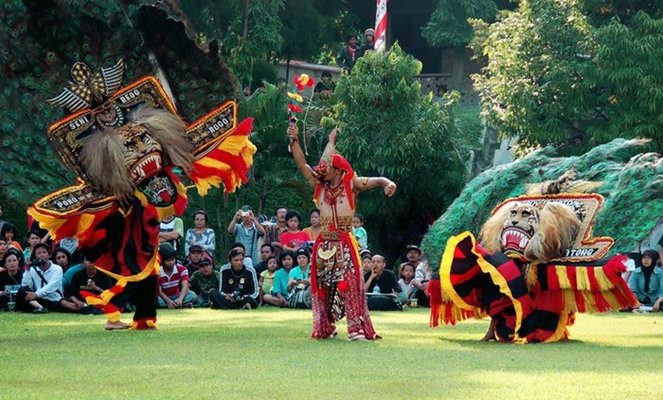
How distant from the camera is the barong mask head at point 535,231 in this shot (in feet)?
40.8

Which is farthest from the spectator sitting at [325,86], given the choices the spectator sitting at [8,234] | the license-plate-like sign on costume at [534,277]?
the license-plate-like sign on costume at [534,277]

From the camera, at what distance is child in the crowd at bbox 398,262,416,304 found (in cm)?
1862

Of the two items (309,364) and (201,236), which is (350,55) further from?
(309,364)

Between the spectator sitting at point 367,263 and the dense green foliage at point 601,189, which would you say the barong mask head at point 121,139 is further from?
the dense green foliage at point 601,189

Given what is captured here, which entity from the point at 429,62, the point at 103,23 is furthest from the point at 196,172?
the point at 429,62

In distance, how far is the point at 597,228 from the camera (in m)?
19.7

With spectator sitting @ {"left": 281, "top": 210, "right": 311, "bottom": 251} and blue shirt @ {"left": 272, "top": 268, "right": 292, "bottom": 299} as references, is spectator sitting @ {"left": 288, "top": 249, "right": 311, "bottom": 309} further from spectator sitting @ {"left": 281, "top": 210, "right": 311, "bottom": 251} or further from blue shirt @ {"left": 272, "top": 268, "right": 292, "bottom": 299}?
spectator sitting @ {"left": 281, "top": 210, "right": 311, "bottom": 251}

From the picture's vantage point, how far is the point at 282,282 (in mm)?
18297

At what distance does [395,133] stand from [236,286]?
6120 millimetres

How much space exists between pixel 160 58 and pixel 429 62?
54.8ft

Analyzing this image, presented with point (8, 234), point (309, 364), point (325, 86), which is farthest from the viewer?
point (325, 86)

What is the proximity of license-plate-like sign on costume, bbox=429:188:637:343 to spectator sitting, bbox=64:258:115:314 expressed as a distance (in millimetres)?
5252

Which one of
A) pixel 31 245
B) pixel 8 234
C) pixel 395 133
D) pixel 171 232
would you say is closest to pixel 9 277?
pixel 8 234

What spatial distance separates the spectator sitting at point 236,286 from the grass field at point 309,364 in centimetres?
278
